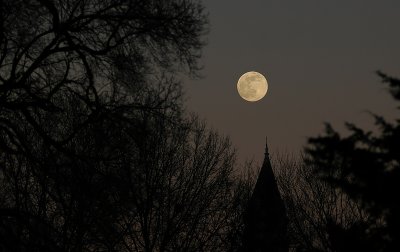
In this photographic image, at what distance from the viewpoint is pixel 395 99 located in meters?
13.9

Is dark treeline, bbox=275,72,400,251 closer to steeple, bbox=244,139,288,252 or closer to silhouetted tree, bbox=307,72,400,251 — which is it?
silhouetted tree, bbox=307,72,400,251

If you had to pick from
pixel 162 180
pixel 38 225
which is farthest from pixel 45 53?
pixel 162 180

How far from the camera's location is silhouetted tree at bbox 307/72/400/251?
13000mm

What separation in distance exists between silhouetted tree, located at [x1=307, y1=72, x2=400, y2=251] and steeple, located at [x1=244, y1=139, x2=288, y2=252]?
2161 inches

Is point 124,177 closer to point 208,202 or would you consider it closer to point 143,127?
point 143,127

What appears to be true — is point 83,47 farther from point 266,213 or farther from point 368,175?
point 266,213

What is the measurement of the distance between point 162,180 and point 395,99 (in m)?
24.7

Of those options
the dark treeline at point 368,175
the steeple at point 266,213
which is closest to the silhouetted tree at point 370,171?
the dark treeline at point 368,175

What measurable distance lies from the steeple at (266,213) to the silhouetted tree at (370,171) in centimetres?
5490

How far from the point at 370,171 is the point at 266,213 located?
59.9 meters

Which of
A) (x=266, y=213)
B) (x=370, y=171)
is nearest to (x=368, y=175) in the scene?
(x=370, y=171)

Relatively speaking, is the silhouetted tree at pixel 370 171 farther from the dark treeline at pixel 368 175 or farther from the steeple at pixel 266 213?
the steeple at pixel 266 213

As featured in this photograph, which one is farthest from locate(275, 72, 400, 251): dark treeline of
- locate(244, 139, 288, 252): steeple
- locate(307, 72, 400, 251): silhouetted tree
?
locate(244, 139, 288, 252): steeple

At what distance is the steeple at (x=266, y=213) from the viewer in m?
70.1
